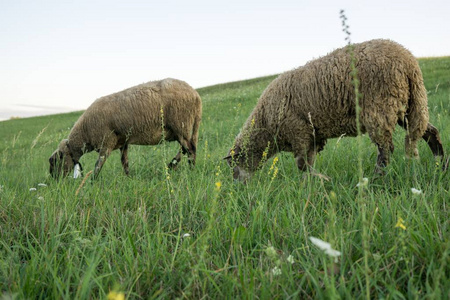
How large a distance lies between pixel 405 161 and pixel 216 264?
3.06 metres

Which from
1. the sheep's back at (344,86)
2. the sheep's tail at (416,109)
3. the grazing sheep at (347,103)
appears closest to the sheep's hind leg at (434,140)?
the grazing sheep at (347,103)

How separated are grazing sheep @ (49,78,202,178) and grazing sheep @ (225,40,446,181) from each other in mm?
2220

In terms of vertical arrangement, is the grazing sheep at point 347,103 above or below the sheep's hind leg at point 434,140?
above

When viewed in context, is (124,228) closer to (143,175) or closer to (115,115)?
(143,175)

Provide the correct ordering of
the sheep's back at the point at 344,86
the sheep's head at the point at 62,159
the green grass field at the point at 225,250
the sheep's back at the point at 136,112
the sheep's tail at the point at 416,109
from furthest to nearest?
the sheep's head at the point at 62,159
the sheep's back at the point at 136,112
the sheep's tail at the point at 416,109
the sheep's back at the point at 344,86
the green grass field at the point at 225,250

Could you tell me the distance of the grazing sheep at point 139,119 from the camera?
21.4 ft

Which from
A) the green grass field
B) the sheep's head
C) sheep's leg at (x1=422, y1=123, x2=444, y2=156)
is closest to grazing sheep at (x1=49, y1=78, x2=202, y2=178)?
the sheep's head

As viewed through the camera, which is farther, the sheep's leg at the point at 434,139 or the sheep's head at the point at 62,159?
the sheep's head at the point at 62,159

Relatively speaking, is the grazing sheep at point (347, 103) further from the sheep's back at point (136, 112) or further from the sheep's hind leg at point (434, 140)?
the sheep's back at point (136, 112)

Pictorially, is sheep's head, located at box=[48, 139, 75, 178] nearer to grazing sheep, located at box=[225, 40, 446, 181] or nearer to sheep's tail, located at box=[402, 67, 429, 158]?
grazing sheep, located at box=[225, 40, 446, 181]

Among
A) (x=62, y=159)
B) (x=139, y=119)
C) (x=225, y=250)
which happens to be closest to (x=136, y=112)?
(x=139, y=119)

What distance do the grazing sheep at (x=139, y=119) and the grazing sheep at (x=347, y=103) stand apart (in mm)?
2220

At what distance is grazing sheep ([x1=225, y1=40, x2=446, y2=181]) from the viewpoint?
11.7 feet

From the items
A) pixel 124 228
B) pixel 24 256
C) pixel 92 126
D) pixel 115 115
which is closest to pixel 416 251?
pixel 124 228
